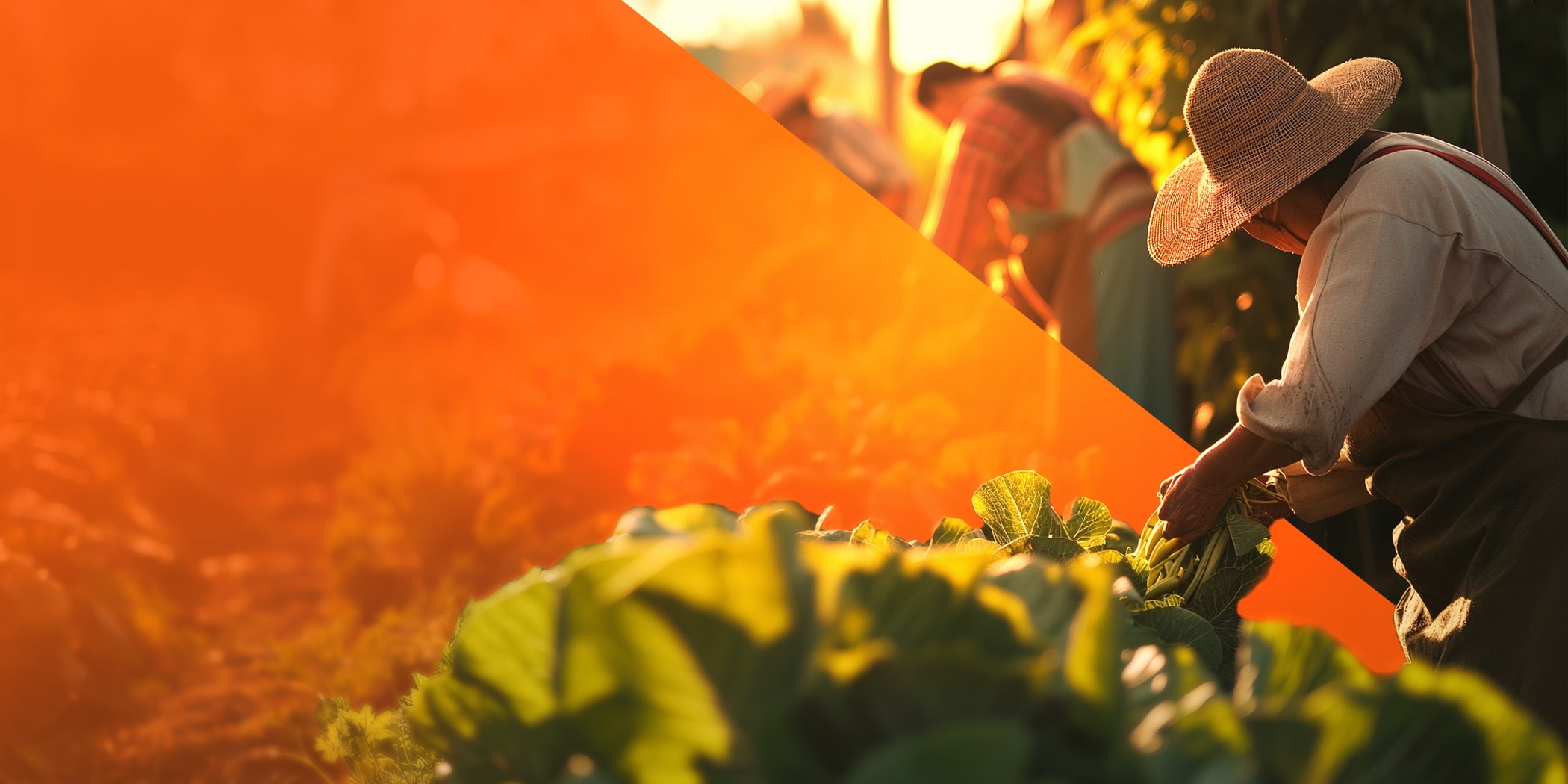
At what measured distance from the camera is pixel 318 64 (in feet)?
8.91

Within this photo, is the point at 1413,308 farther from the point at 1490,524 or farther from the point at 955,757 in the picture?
the point at 955,757

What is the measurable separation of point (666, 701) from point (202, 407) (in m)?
2.61

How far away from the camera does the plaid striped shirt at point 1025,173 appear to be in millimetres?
3078

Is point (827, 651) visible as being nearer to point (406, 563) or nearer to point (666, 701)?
point (666, 701)

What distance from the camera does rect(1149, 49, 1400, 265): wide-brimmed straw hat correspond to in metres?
1.39

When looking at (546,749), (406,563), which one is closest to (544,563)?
(406,563)

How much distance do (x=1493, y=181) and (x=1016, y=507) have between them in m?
0.89

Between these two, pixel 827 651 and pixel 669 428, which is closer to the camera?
pixel 827 651

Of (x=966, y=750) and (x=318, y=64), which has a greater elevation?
(x=318, y=64)

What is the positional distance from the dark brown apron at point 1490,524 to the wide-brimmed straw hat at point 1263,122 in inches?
3.4

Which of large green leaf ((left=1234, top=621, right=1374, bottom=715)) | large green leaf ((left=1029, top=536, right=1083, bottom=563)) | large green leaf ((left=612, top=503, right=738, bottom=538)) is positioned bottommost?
large green leaf ((left=1234, top=621, right=1374, bottom=715))
